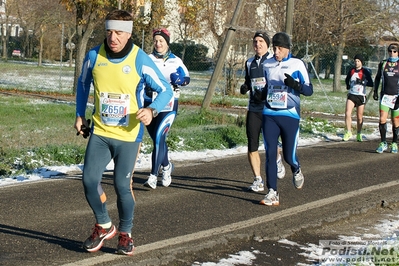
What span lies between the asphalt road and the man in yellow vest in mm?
435

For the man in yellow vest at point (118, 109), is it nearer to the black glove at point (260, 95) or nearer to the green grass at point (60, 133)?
the black glove at point (260, 95)

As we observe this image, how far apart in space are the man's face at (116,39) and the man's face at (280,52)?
10.2 feet

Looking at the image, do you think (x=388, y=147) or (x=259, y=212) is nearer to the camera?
(x=259, y=212)

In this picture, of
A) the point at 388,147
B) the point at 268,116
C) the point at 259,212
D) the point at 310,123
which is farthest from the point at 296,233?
the point at 310,123

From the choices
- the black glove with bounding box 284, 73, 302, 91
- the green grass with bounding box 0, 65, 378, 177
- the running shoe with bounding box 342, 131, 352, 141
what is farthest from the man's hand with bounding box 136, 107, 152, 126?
the running shoe with bounding box 342, 131, 352, 141

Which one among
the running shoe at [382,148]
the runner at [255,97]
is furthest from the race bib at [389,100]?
the runner at [255,97]

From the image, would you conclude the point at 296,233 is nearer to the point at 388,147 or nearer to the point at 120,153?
the point at 120,153

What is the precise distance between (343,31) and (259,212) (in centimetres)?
3405

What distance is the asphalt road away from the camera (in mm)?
6445

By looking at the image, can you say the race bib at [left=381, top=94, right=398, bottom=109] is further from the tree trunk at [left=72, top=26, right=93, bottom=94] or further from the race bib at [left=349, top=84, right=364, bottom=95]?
the tree trunk at [left=72, top=26, right=93, bottom=94]

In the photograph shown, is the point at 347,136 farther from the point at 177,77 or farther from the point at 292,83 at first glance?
the point at 292,83

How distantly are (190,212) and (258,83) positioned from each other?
2140 mm

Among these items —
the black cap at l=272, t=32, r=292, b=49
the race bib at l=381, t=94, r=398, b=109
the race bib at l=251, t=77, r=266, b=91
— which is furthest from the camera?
the race bib at l=381, t=94, r=398, b=109

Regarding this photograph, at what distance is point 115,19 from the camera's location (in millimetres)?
6016
